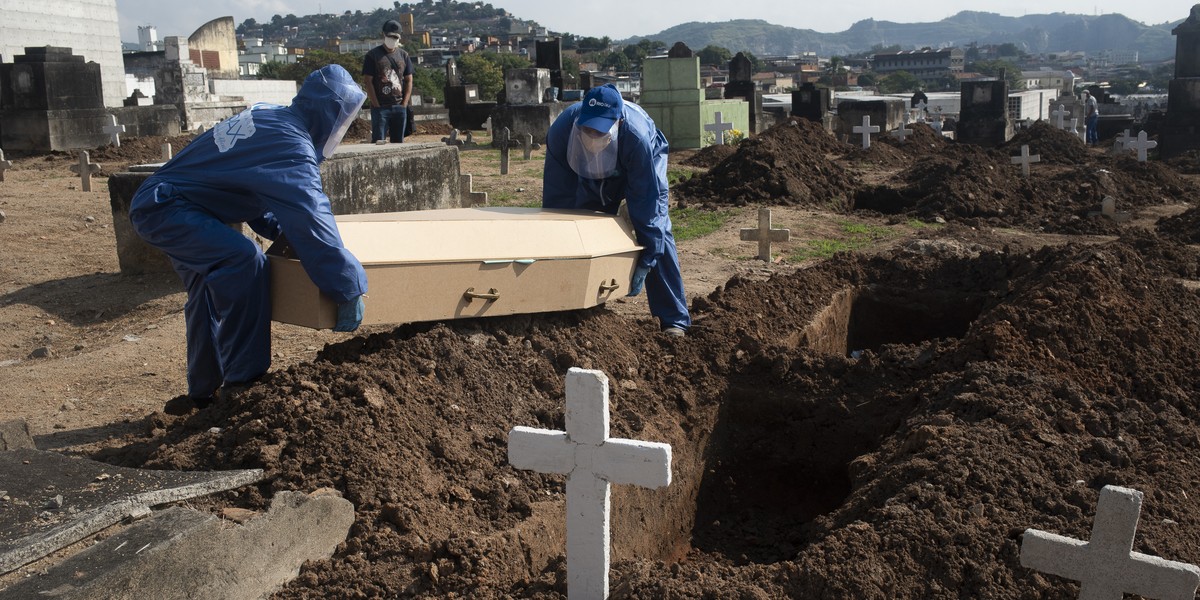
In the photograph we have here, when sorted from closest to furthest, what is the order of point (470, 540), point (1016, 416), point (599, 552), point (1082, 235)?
1. point (599, 552)
2. point (470, 540)
3. point (1016, 416)
4. point (1082, 235)

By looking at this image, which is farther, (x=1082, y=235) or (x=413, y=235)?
(x=1082, y=235)

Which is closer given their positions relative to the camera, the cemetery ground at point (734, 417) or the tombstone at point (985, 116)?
the cemetery ground at point (734, 417)

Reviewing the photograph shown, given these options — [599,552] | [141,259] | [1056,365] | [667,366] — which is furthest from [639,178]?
[141,259]

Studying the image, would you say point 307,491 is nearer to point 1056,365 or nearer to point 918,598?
point 918,598

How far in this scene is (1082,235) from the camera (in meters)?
10.8

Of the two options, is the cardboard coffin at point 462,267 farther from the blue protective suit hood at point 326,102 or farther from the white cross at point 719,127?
the white cross at point 719,127

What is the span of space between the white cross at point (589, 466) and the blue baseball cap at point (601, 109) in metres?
2.38

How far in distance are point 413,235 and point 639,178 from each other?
125 cm

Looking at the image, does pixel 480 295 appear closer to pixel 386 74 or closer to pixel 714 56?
pixel 386 74

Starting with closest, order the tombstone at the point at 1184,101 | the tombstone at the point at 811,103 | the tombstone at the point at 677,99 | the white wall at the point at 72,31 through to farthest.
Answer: the tombstone at the point at 677,99, the tombstone at the point at 1184,101, the white wall at the point at 72,31, the tombstone at the point at 811,103

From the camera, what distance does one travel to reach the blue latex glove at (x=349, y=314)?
13.4 feet

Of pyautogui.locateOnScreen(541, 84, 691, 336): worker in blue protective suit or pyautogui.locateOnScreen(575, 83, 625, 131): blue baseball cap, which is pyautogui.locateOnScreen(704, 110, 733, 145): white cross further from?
pyautogui.locateOnScreen(575, 83, 625, 131): blue baseball cap

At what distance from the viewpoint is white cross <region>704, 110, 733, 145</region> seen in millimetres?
18656

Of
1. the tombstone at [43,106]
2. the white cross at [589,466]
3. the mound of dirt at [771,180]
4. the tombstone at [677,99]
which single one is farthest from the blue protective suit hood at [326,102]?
the tombstone at [677,99]
